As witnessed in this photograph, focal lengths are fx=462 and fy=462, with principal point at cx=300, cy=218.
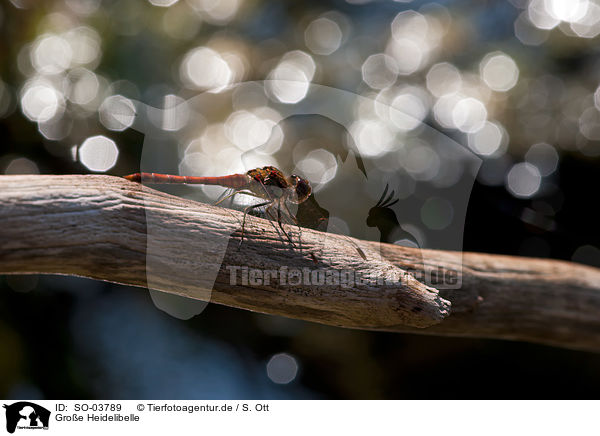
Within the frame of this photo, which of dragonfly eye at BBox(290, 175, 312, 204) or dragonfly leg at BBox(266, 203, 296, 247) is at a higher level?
dragonfly eye at BBox(290, 175, 312, 204)

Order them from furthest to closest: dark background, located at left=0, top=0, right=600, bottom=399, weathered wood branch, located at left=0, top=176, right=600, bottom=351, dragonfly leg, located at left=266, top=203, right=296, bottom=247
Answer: dark background, located at left=0, top=0, right=600, bottom=399, dragonfly leg, located at left=266, top=203, right=296, bottom=247, weathered wood branch, located at left=0, top=176, right=600, bottom=351

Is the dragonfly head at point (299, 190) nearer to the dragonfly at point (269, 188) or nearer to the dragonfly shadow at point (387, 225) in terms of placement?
the dragonfly at point (269, 188)

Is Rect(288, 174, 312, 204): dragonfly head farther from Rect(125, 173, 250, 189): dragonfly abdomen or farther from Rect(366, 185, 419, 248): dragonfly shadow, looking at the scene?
Rect(366, 185, 419, 248): dragonfly shadow

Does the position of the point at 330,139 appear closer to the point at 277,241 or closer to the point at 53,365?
the point at 277,241

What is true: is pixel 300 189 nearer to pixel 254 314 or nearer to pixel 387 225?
pixel 387 225
